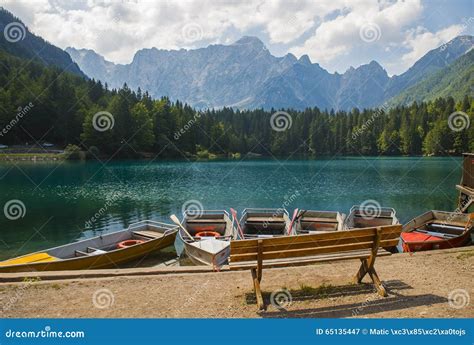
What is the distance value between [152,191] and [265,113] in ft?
499

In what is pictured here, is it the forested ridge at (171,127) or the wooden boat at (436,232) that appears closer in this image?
the wooden boat at (436,232)

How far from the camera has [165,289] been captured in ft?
32.2

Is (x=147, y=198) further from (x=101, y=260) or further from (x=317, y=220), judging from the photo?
(x=101, y=260)

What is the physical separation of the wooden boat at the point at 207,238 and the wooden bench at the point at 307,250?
4.40 meters

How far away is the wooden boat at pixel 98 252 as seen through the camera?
14.1 m

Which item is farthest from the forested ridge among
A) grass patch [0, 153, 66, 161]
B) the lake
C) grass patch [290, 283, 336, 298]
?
grass patch [290, 283, 336, 298]

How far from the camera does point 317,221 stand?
21875mm

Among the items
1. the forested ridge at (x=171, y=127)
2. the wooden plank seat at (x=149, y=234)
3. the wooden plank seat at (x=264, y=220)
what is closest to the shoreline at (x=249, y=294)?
the wooden plank seat at (x=149, y=234)

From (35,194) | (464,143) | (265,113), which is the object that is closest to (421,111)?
(464,143)

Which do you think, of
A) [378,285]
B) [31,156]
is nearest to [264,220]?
[378,285]

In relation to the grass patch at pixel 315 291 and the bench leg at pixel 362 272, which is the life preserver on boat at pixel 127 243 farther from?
the bench leg at pixel 362 272

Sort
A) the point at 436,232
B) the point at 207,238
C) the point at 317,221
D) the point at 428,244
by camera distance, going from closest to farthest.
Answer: the point at 428,244
the point at 207,238
the point at 436,232
the point at 317,221

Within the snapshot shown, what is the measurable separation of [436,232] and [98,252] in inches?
714

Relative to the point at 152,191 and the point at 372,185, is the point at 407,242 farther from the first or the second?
the point at 372,185
